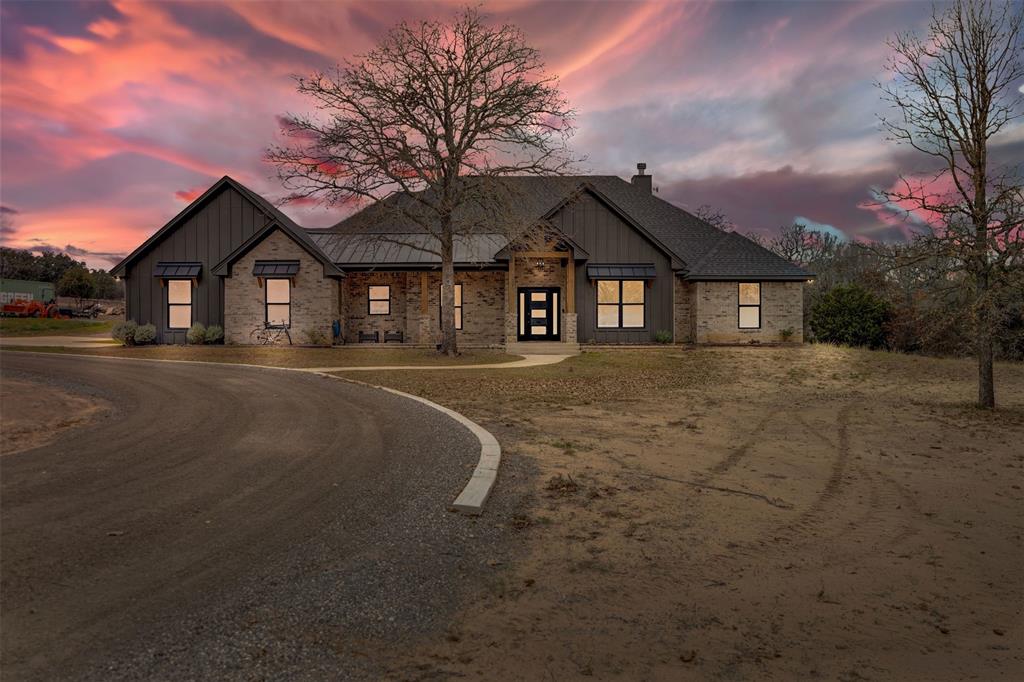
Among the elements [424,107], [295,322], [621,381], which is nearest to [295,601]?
[621,381]

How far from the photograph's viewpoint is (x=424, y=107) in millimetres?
20359

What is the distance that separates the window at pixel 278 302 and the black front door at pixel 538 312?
34.9 ft

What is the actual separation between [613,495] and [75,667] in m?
4.61

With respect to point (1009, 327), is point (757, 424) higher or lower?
lower

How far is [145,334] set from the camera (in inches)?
961

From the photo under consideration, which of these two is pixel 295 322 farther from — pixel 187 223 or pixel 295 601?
pixel 295 601

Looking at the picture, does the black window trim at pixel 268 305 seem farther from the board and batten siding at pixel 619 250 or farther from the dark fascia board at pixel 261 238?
the board and batten siding at pixel 619 250

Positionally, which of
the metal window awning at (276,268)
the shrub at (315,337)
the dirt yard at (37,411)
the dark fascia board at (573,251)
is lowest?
the dirt yard at (37,411)

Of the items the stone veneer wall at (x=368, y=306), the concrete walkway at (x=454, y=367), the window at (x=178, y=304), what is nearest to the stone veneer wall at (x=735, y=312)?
the concrete walkway at (x=454, y=367)

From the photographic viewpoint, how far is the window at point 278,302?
83.3 ft

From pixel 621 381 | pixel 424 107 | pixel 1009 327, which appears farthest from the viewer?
pixel 1009 327

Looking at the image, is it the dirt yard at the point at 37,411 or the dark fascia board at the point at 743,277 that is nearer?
the dirt yard at the point at 37,411

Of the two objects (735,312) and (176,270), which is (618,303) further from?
(176,270)

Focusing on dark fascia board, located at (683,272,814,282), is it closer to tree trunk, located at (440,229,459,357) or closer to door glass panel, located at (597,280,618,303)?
door glass panel, located at (597,280,618,303)
